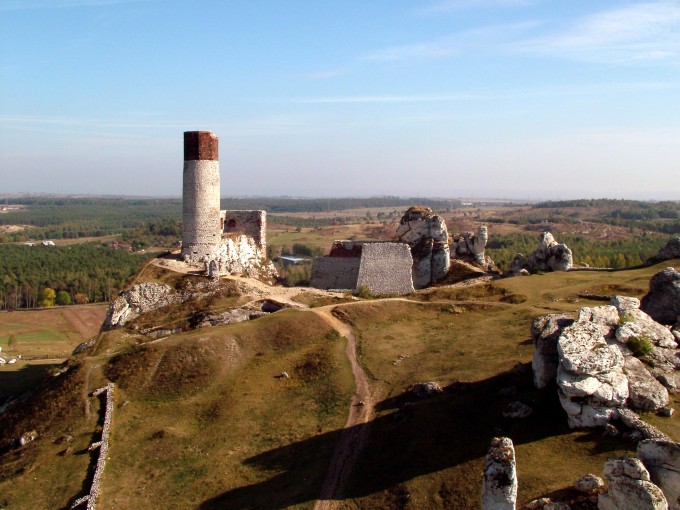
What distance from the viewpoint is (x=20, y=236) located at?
618ft

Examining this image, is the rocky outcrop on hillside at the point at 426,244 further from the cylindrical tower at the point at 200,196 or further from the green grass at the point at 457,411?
the cylindrical tower at the point at 200,196

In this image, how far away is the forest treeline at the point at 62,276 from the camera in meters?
98.5

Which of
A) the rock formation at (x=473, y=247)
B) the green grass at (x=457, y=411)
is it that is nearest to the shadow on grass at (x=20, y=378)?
the green grass at (x=457, y=411)

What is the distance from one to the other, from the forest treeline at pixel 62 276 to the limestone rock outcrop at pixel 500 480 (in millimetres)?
87022

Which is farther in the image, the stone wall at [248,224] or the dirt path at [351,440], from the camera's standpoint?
the stone wall at [248,224]

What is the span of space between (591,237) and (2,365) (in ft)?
405

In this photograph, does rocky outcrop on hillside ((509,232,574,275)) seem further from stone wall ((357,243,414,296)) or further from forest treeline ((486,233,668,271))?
forest treeline ((486,233,668,271))

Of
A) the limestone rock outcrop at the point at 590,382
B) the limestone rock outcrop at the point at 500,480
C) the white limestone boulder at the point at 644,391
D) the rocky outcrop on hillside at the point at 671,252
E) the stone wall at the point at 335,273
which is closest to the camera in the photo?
the limestone rock outcrop at the point at 500,480

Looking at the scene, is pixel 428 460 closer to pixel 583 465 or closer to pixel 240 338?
pixel 583 465

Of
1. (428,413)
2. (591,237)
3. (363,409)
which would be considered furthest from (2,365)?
(591,237)

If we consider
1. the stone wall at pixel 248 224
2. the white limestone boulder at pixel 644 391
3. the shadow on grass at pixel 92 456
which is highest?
the stone wall at pixel 248 224

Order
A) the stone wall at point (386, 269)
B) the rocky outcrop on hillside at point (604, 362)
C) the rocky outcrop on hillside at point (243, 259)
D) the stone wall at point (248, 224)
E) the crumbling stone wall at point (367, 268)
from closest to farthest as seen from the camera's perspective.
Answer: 1. the rocky outcrop on hillside at point (604, 362)
2. the stone wall at point (386, 269)
3. the crumbling stone wall at point (367, 268)
4. the rocky outcrop on hillside at point (243, 259)
5. the stone wall at point (248, 224)

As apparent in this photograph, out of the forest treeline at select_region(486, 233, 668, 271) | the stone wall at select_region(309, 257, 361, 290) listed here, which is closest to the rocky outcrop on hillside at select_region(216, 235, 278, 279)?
the stone wall at select_region(309, 257, 361, 290)

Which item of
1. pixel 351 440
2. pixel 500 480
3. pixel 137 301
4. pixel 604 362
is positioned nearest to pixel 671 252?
pixel 604 362
